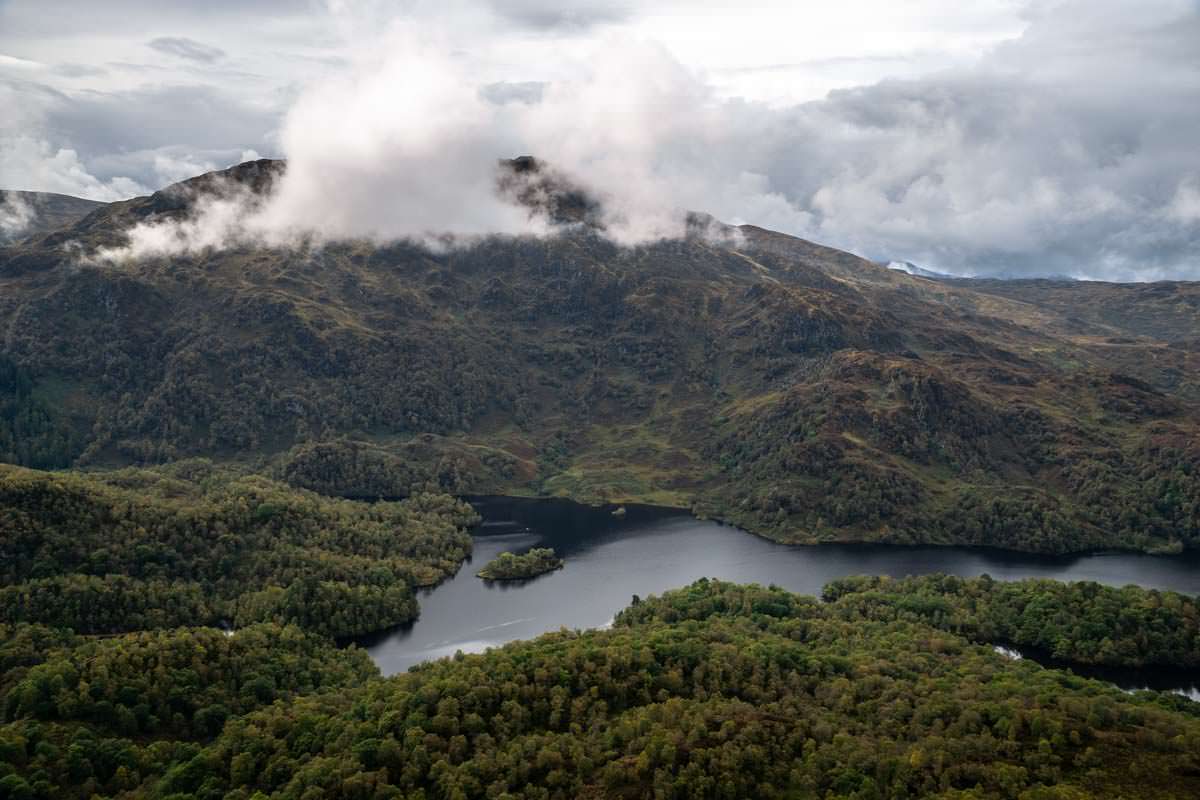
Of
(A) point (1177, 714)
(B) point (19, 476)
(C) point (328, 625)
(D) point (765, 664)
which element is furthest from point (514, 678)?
→ (B) point (19, 476)

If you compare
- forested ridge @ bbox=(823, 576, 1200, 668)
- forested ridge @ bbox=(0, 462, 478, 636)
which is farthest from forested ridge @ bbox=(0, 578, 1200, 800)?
forested ridge @ bbox=(823, 576, 1200, 668)

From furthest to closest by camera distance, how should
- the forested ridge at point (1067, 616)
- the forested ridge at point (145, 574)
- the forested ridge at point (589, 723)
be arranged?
the forested ridge at point (1067, 616), the forested ridge at point (145, 574), the forested ridge at point (589, 723)

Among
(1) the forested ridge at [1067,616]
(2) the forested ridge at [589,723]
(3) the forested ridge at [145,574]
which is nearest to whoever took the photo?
(2) the forested ridge at [589,723]

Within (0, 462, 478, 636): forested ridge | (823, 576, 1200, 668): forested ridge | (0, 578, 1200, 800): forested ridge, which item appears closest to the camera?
(0, 578, 1200, 800): forested ridge

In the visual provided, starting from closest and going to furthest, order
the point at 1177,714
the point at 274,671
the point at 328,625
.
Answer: the point at 1177,714, the point at 274,671, the point at 328,625

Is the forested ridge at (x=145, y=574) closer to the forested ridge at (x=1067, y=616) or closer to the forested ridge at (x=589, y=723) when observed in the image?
the forested ridge at (x=589, y=723)

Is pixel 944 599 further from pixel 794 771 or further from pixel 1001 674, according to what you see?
pixel 794 771

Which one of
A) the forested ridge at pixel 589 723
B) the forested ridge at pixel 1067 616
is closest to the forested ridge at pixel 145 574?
the forested ridge at pixel 589 723

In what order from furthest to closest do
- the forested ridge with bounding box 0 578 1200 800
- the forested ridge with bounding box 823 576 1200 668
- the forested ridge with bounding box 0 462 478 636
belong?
1. the forested ridge with bounding box 823 576 1200 668
2. the forested ridge with bounding box 0 462 478 636
3. the forested ridge with bounding box 0 578 1200 800

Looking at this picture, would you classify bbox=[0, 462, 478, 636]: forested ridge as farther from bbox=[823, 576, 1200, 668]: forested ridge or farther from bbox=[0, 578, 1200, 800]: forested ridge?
bbox=[823, 576, 1200, 668]: forested ridge
